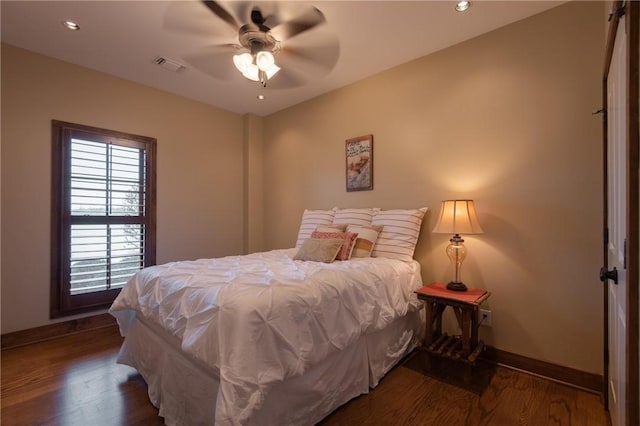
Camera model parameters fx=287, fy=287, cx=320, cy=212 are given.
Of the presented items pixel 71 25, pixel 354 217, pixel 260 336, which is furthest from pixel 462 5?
pixel 71 25

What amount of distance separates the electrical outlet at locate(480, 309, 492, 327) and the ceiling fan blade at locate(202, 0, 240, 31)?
9.86ft

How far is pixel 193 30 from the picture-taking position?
231 centimetres

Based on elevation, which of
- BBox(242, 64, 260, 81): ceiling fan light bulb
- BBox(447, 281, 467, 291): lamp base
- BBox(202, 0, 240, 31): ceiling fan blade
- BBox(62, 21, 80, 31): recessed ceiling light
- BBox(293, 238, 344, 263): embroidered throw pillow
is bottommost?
BBox(447, 281, 467, 291): lamp base

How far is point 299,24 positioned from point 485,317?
273cm

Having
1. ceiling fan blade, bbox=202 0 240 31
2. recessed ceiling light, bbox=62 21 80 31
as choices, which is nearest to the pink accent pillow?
ceiling fan blade, bbox=202 0 240 31

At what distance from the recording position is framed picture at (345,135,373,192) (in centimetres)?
313

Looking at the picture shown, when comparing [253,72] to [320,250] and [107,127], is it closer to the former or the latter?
[320,250]

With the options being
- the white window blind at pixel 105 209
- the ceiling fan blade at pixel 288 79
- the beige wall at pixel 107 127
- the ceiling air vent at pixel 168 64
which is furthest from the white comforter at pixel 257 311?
the ceiling air vent at pixel 168 64

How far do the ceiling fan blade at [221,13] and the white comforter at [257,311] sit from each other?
71.9 inches

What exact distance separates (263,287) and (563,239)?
7.01 feet

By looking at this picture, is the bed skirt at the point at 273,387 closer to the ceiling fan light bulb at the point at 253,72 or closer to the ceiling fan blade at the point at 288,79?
the ceiling fan light bulb at the point at 253,72

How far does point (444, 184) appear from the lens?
2627 mm

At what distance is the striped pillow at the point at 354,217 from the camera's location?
2.92 metres

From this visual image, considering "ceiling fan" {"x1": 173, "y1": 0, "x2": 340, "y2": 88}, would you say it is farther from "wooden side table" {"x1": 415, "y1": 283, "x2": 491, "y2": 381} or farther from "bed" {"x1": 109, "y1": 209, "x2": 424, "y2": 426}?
"wooden side table" {"x1": 415, "y1": 283, "x2": 491, "y2": 381}
